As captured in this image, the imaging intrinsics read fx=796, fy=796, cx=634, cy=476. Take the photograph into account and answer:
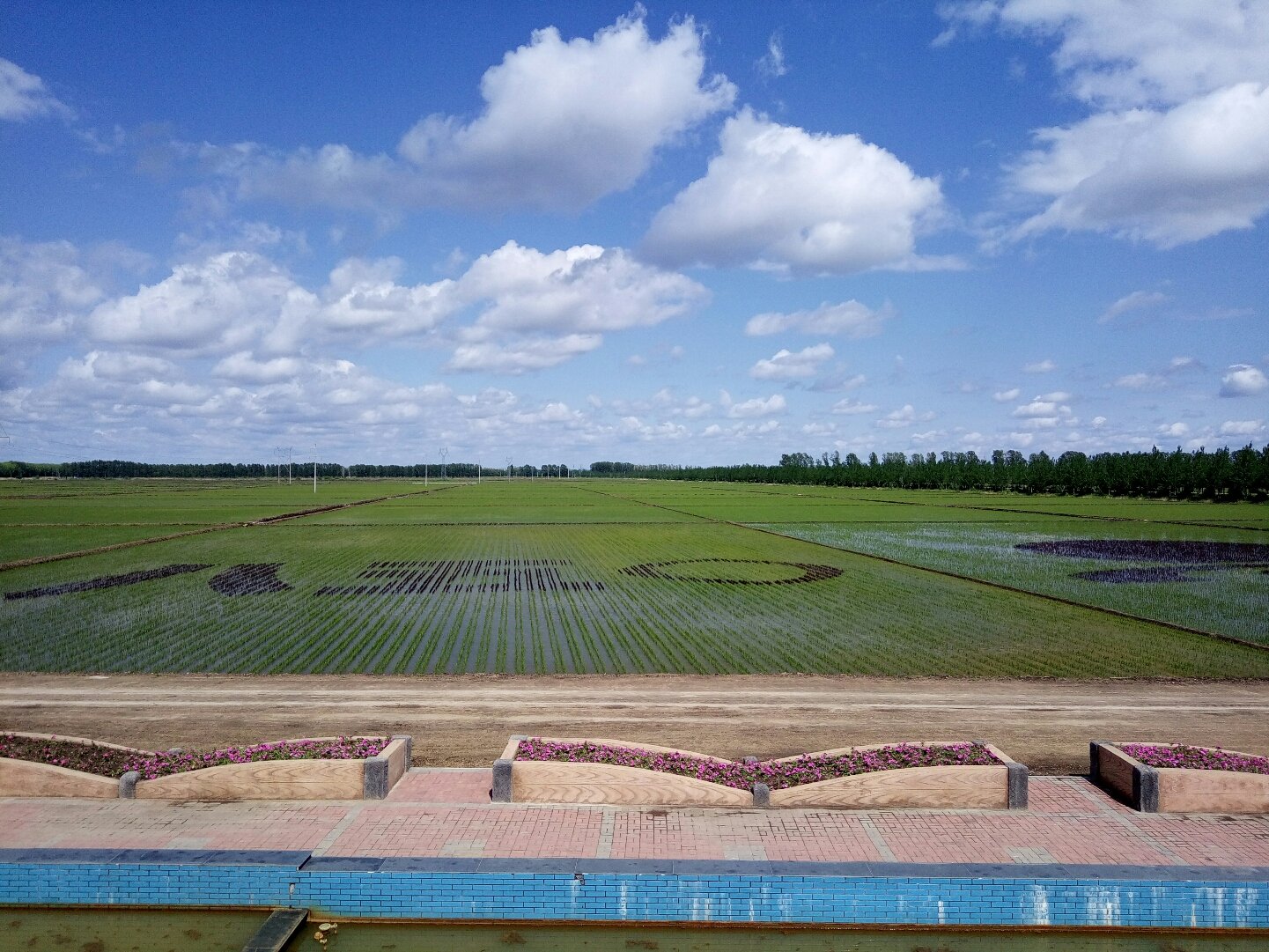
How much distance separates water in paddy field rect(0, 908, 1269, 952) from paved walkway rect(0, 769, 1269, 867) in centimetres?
74

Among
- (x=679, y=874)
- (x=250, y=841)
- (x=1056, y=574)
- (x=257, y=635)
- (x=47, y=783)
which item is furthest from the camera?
(x=1056, y=574)

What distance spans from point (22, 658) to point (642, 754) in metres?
19.0

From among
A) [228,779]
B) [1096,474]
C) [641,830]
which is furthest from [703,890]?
[1096,474]

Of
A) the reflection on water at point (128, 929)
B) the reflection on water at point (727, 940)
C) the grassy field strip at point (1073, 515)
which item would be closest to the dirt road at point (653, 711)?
the reflection on water at point (727, 940)

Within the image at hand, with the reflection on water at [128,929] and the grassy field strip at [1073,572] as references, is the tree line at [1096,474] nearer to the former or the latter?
the grassy field strip at [1073,572]

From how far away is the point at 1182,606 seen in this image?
30.0 metres

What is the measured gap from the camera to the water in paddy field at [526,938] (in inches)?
336

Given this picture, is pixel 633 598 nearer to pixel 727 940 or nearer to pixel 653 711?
pixel 653 711

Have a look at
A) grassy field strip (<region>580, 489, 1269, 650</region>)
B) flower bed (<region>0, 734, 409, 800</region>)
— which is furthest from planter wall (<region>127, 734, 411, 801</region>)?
grassy field strip (<region>580, 489, 1269, 650</region>)

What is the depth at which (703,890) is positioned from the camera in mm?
8805

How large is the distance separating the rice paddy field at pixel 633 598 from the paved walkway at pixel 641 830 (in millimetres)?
9353

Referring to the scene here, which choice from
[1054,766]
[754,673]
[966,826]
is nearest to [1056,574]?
[754,673]

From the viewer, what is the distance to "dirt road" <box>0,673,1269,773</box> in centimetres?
1409

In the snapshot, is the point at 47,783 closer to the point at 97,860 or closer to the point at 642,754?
the point at 97,860
